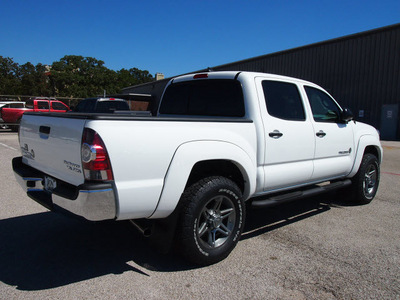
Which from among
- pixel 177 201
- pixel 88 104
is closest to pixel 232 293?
pixel 177 201

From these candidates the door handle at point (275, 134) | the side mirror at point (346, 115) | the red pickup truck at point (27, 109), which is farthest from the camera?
the red pickup truck at point (27, 109)

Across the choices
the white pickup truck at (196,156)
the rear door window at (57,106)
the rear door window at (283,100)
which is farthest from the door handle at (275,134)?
the rear door window at (57,106)

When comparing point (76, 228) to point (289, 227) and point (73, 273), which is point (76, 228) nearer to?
point (73, 273)

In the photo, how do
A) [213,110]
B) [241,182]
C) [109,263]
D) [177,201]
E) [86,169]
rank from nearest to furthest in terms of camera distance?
[86,169]
[177,201]
[109,263]
[241,182]
[213,110]

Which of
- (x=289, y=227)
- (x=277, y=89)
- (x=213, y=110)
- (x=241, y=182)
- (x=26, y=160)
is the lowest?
(x=289, y=227)

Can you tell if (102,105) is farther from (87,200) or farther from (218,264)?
(87,200)

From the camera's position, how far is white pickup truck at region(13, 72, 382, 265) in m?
2.61

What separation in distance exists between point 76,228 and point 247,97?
107 inches

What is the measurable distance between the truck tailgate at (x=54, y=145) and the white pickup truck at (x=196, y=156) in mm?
11

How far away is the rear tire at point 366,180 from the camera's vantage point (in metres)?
5.36

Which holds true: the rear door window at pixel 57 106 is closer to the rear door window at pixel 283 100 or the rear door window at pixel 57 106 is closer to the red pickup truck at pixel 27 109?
the red pickup truck at pixel 27 109

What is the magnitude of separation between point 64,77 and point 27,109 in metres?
61.0

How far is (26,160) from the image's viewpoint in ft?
12.3

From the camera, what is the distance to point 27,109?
18.8 meters
